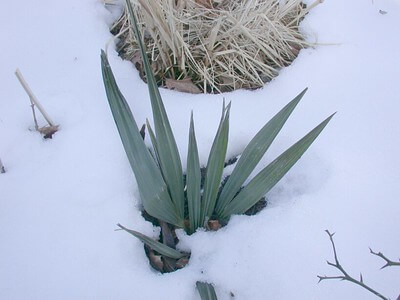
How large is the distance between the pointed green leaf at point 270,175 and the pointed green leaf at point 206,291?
0.61ft

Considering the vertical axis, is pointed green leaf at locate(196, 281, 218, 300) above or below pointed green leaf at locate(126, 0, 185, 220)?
below

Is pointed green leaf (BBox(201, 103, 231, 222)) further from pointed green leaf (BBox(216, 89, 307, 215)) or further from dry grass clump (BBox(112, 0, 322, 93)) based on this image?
dry grass clump (BBox(112, 0, 322, 93))

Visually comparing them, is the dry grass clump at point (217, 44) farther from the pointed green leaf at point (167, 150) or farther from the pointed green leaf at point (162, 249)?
the pointed green leaf at point (162, 249)

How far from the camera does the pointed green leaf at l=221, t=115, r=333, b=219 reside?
104 cm

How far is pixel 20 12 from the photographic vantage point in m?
1.51

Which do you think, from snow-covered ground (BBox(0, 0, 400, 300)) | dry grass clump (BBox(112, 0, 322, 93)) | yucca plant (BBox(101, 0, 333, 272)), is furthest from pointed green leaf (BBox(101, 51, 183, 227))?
dry grass clump (BBox(112, 0, 322, 93))

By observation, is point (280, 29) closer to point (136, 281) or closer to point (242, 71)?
point (242, 71)

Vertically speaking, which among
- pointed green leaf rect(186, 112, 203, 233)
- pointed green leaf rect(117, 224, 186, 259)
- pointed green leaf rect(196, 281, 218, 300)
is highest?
pointed green leaf rect(186, 112, 203, 233)

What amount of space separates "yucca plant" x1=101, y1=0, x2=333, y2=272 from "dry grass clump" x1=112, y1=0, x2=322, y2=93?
1.17 ft

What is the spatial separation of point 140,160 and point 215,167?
164 mm

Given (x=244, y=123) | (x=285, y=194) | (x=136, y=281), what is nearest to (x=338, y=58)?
(x=244, y=123)

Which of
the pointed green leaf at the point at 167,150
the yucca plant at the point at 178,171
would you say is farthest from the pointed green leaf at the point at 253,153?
the pointed green leaf at the point at 167,150

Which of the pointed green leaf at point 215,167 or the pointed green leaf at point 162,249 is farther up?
the pointed green leaf at point 215,167

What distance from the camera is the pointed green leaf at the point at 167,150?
1.00 metres
